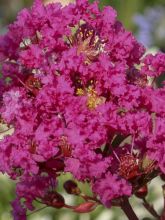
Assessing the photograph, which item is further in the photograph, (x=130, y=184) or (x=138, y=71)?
(x=138, y=71)

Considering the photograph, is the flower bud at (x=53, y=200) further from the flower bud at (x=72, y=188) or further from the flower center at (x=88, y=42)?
the flower center at (x=88, y=42)

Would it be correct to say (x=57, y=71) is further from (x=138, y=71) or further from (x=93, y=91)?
(x=138, y=71)

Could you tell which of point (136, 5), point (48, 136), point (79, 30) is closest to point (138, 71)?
point (79, 30)

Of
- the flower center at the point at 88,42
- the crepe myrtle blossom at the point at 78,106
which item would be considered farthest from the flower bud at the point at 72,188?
the flower center at the point at 88,42

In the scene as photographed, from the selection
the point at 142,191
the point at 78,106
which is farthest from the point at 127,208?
the point at 78,106

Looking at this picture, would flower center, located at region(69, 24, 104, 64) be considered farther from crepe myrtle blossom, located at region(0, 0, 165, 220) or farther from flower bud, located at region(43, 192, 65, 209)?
flower bud, located at region(43, 192, 65, 209)

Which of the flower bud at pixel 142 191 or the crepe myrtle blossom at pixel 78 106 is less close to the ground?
the crepe myrtle blossom at pixel 78 106

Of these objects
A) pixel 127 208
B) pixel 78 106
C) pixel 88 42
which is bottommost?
pixel 127 208

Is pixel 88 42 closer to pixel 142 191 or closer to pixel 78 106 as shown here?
pixel 78 106
